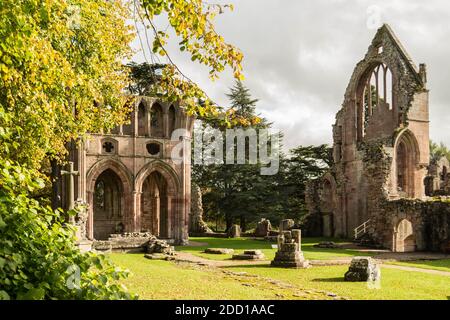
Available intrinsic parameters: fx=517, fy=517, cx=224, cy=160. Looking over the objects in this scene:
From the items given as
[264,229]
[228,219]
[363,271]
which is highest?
[363,271]

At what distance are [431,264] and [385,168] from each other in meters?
10.8

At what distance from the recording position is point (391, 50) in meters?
35.0

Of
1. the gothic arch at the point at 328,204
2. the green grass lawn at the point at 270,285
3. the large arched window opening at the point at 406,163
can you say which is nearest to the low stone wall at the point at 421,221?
the large arched window opening at the point at 406,163

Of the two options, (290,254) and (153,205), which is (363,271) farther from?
(153,205)

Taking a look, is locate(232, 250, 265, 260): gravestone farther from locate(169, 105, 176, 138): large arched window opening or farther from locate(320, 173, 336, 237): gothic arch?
locate(320, 173, 336, 237): gothic arch

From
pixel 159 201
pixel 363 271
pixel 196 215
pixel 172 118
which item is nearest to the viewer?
pixel 363 271

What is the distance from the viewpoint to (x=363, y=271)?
1380 cm

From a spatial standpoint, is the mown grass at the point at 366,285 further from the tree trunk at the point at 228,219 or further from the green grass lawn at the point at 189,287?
the tree trunk at the point at 228,219

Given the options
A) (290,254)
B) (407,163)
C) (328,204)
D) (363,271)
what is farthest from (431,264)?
(328,204)

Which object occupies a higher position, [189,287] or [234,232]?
[189,287]

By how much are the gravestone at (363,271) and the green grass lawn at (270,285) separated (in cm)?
31

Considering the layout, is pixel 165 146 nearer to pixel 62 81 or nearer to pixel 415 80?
pixel 415 80

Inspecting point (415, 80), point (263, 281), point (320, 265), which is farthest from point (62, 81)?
point (415, 80)

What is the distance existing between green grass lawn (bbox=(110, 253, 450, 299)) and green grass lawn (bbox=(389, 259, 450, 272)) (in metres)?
2.20
